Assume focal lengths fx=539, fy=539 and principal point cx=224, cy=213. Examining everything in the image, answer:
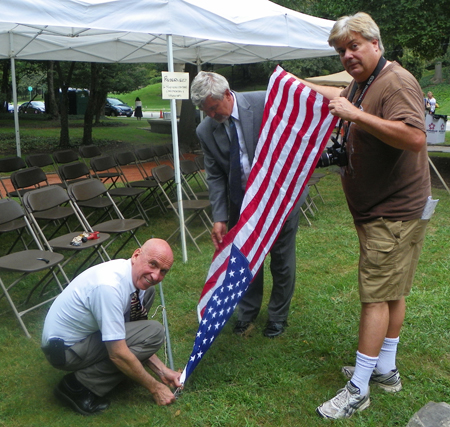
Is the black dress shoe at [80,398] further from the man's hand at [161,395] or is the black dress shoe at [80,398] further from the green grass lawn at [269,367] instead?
the man's hand at [161,395]

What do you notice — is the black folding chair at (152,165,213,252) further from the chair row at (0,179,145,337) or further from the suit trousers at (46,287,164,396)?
the suit trousers at (46,287,164,396)

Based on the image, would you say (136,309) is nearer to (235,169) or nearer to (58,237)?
(235,169)

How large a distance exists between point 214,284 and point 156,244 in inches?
24.5

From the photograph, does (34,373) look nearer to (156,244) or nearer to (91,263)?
(156,244)

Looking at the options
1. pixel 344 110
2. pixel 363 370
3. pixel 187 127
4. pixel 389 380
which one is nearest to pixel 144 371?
pixel 363 370

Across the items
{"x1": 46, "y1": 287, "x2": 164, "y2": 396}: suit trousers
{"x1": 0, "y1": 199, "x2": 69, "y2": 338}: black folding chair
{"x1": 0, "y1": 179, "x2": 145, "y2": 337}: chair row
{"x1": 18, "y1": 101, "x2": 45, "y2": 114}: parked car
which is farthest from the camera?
{"x1": 18, "y1": 101, "x2": 45, "y2": 114}: parked car

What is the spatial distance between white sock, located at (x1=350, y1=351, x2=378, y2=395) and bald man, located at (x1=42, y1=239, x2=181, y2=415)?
1.04 metres

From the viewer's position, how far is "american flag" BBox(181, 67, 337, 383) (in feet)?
10.5

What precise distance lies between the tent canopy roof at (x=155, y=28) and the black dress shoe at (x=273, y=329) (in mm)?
2945

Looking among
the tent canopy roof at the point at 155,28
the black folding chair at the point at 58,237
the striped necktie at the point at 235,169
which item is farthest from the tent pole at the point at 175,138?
the striped necktie at the point at 235,169

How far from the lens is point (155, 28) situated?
17.0 feet

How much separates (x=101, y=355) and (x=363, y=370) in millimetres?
1483

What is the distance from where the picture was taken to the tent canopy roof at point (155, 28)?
4887 mm

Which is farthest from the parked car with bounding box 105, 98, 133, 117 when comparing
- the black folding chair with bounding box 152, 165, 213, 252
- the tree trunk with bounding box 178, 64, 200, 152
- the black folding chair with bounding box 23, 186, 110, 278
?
the black folding chair with bounding box 23, 186, 110, 278
